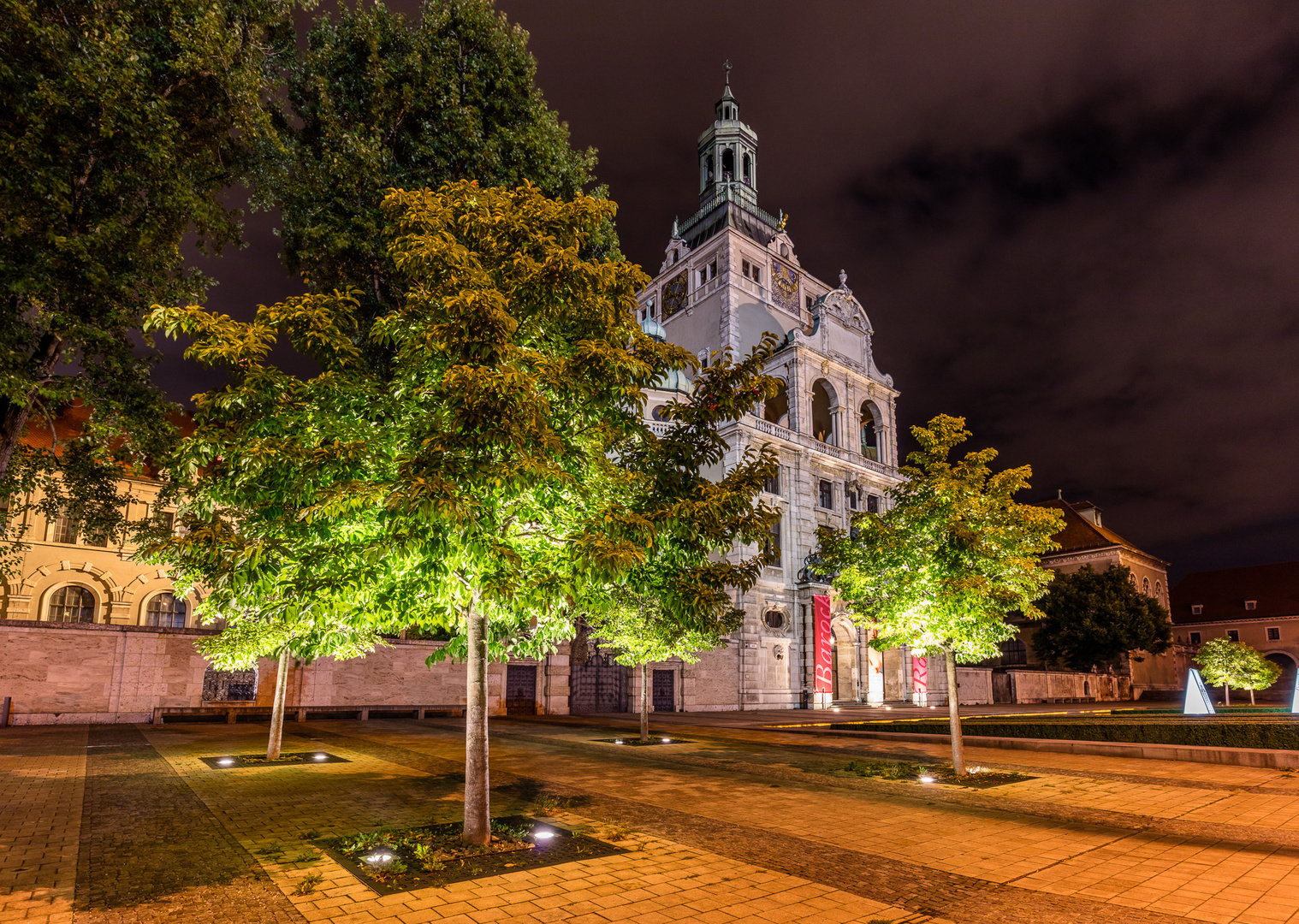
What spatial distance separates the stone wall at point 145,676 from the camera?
23469 millimetres

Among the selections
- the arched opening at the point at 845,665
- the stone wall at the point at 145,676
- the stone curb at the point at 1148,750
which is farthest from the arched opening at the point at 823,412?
the stone curb at the point at 1148,750

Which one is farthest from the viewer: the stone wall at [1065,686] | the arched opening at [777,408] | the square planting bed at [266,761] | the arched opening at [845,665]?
the arched opening at [777,408]

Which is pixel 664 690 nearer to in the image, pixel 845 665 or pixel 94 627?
pixel 845 665

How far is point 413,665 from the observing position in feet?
98.9

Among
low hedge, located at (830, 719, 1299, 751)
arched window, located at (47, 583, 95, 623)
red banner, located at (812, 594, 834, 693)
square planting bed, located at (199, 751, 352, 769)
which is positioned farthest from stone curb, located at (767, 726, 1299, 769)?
arched window, located at (47, 583, 95, 623)

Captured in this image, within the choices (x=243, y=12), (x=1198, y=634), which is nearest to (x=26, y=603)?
(x=243, y=12)

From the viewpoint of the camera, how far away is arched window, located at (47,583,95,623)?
3662 cm

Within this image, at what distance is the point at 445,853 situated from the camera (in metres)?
7.45

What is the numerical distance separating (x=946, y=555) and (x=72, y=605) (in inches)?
1686

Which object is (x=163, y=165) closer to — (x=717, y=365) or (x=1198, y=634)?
(x=717, y=365)

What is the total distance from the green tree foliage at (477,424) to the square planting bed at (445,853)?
454 mm

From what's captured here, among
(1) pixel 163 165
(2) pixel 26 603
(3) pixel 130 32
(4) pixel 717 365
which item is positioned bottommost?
(2) pixel 26 603

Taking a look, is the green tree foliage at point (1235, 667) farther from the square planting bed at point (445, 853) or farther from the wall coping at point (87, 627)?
the wall coping at point (87, 627)

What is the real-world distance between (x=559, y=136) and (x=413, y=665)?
71.3 feet
